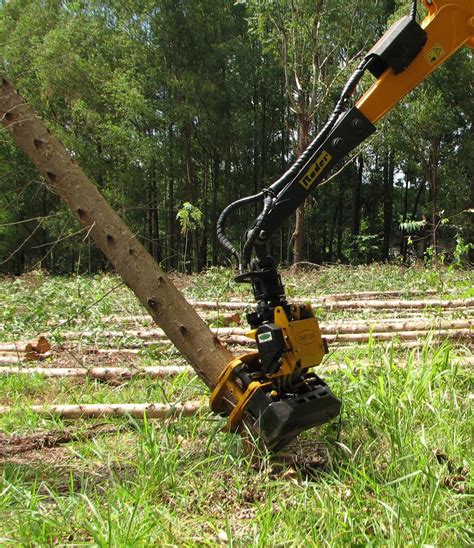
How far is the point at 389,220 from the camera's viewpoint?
3170cm

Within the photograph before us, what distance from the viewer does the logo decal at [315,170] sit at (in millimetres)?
2793

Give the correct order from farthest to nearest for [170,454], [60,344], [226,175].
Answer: [226,175] → [60,344] → [170,454]

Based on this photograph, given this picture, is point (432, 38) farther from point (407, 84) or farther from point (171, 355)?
point (171, 355)

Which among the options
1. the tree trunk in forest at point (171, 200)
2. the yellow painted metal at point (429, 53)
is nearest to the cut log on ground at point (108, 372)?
the yellow painted metal at point (429, 53)

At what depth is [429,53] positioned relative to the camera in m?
2.89

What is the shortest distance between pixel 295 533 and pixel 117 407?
72.1 inches

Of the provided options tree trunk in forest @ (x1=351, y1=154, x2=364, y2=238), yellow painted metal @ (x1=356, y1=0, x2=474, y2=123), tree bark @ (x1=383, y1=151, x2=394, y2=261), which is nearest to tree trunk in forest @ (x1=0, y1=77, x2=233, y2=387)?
yellow painted metal @ (x1=356, y1=0, x2=474, y2=123)

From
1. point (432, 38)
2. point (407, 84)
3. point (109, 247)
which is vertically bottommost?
point (109, 247)

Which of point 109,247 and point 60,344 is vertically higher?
point 109,247

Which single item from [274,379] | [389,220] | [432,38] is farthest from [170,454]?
[389,220]

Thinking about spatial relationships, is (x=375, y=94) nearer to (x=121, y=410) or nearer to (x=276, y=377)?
(x=276, y=377)

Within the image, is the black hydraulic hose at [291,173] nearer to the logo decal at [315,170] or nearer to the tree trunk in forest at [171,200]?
the logo decal at [315,170]

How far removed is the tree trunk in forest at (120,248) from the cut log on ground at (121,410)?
519 millimetres

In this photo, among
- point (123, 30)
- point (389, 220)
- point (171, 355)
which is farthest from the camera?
point (389, 220)
